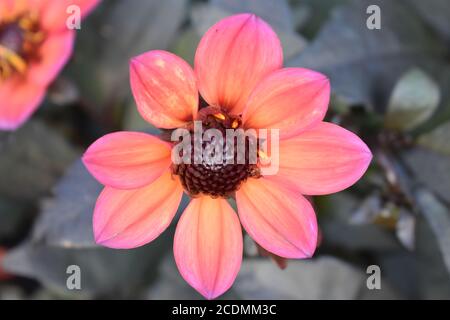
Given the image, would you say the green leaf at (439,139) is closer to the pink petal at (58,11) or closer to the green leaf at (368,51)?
the green leaf at (368,51)

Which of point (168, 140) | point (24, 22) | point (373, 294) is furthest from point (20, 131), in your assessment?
point (373, 294)

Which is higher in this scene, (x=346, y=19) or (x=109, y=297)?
(x=346, y=19)

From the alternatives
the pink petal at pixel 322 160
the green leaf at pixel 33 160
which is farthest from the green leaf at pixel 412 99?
the green leaf at pixel 33 160

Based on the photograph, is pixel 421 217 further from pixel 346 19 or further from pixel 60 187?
pixel 60 187

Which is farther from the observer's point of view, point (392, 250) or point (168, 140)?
point (392, 250)

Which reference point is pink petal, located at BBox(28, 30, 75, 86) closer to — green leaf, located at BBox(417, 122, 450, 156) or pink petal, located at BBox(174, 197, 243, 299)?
pink petal, located at BBox(174, 197, 243, 299)

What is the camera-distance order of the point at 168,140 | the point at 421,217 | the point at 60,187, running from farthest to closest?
the point at 421,217, the point at 60,187, the point at 168,140
